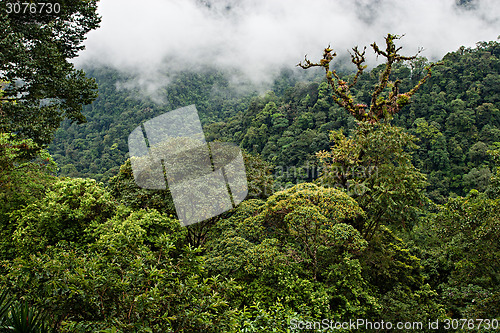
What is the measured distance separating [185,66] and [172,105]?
24.1 m

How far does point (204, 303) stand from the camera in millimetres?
2467

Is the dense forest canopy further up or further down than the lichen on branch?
further down

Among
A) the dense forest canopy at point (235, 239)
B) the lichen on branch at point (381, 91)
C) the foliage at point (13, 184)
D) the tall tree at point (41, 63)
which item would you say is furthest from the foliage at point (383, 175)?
the foliage at point (13, 184)

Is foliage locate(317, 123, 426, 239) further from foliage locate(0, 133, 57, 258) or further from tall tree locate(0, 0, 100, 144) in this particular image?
foliage locate(0, 133, 57, 258)

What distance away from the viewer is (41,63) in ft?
17.7

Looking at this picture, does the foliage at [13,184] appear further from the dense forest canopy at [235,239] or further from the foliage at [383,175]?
the foliage at [383,175]

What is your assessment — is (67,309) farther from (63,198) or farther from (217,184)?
(217,184)

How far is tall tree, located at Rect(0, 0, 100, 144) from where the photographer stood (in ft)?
16.3

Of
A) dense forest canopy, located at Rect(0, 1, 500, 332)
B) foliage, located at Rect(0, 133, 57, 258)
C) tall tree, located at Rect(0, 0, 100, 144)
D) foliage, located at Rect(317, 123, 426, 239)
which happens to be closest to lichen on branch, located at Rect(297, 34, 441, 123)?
dense forest canopy, located at Rect(0, 1, 500, 332)

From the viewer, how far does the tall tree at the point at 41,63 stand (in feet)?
16.3

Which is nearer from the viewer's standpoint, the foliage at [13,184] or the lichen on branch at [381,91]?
the lichen on branch at [381,91]

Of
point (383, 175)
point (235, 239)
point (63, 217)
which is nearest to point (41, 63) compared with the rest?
point (63, 217)

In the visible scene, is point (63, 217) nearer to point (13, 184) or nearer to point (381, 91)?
point (13, 184)

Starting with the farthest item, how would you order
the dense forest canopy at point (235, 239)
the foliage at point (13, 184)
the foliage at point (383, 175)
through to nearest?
the foliage at point (13, 184) < the foliage at point (383, 175) < the dense forest canopy at point (235, 239)
